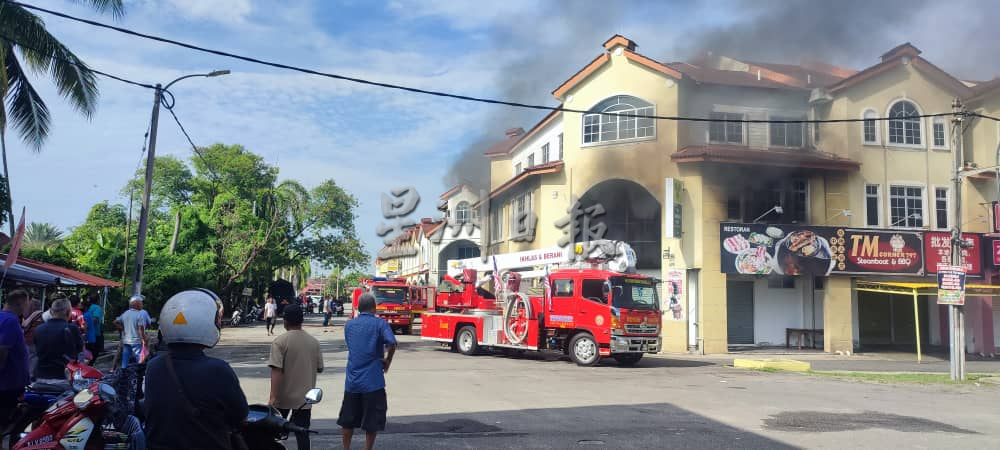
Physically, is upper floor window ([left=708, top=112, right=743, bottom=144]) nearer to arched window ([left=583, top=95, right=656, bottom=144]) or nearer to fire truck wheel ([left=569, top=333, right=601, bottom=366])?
arched window ([left=583, top=95, right=656, bottom=144])

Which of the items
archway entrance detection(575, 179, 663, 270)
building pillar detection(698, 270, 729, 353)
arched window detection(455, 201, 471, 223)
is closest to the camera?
building pillar detection(698, 270, 729, 353)

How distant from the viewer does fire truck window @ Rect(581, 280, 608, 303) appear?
17.9m

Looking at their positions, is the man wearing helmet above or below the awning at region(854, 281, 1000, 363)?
below

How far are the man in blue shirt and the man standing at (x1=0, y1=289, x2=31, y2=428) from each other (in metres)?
2.60

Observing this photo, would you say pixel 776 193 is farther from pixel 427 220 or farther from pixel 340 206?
pixel 427 220

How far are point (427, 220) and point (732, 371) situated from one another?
4483cm

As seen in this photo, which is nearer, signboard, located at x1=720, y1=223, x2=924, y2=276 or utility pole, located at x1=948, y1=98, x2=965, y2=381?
utility pole, located at x1=948, y1=98, x2=965, y2=381

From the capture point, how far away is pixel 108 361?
57.1 ft

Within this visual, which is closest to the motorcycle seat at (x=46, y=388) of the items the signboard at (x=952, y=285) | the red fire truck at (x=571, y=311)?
the red fire truck at (x=571, y=311)

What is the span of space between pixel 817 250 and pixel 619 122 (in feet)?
25.9

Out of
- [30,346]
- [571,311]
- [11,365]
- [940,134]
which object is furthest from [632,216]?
[11,365]

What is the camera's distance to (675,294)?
24.1 metres

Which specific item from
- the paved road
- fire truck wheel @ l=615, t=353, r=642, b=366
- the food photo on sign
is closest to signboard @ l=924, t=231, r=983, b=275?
the food photo on sign

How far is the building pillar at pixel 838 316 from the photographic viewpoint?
955 inches
